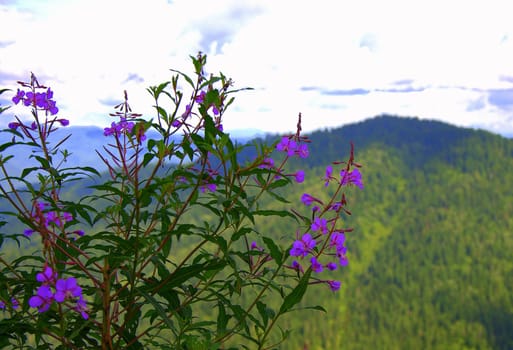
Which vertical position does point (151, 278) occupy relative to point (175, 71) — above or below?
below

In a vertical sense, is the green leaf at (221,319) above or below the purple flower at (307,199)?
below

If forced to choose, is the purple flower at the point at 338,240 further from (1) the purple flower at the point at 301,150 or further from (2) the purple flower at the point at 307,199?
(1) the purple flower at the point at 301,150

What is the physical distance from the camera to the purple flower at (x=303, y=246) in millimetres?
3057

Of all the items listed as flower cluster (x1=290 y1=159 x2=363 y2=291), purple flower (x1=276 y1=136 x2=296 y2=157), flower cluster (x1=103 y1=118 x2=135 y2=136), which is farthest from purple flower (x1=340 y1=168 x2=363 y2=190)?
flower cluster (x1=103 y1=118 x2=135 y2=136)

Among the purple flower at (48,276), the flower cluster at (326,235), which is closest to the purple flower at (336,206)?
the flower cluster at (326,235)

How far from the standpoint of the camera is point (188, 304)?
3.57 m

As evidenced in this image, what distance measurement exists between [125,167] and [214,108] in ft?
2.40

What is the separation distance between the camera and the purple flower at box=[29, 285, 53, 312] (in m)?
2.45

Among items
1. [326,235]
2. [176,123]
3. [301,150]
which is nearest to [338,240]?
[326,235]

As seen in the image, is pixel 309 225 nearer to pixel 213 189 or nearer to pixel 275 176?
pixel 275 176

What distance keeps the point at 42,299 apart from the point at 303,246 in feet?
5.08

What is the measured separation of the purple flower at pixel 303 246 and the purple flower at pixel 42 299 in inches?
56.1

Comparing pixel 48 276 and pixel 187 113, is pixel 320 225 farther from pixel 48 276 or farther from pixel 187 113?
pixel 48 276

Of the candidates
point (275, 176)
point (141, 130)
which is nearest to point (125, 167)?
point (141, 130)
